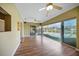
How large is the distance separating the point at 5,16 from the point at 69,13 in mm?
3659

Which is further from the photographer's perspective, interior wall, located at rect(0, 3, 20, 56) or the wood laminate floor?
the wood laminate floor

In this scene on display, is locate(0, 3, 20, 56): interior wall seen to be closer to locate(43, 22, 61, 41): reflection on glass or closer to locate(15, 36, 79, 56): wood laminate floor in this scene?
locate(15, 36, 79, 56): wood laminate floor

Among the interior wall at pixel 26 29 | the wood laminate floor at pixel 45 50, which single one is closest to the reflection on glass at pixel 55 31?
the wood laminate floor at pixel 45 50

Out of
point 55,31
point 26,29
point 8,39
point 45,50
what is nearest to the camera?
point 8,39

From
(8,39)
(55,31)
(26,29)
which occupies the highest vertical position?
(26,29)

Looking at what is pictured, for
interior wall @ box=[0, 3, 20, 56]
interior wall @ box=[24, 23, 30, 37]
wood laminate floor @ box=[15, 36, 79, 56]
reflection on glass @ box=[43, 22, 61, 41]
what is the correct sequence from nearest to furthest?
interior wall @ box=[0, 3, 20, 56] → wood laminate floor @ box=[15, 36, 79, 56] → reflection on glass @ box=[43, 22, 61, 41] → interior wall @ box=[24, 23, 30, 37]

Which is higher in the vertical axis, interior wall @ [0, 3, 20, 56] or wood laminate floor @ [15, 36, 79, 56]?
interior wall @ [0, 3, 20, 56]

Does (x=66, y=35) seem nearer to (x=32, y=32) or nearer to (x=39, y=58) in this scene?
(x=39, y=58)

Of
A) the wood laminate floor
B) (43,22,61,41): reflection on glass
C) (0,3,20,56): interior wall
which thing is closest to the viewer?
(0,3,20,56): interior wall

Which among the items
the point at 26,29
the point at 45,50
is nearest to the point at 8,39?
the point at 45,50

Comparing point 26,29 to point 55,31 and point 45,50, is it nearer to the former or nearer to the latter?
point 55,31

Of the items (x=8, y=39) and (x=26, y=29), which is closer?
(x=8, y=39)

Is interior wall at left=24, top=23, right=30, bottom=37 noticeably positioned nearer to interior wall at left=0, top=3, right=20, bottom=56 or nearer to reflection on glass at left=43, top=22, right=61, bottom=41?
reflection on glass at left=43, top=22, right=61, bottom=41

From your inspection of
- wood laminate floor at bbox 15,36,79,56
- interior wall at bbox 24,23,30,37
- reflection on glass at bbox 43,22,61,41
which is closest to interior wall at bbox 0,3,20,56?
wood laminate floor at bbox 15,36,79,56
